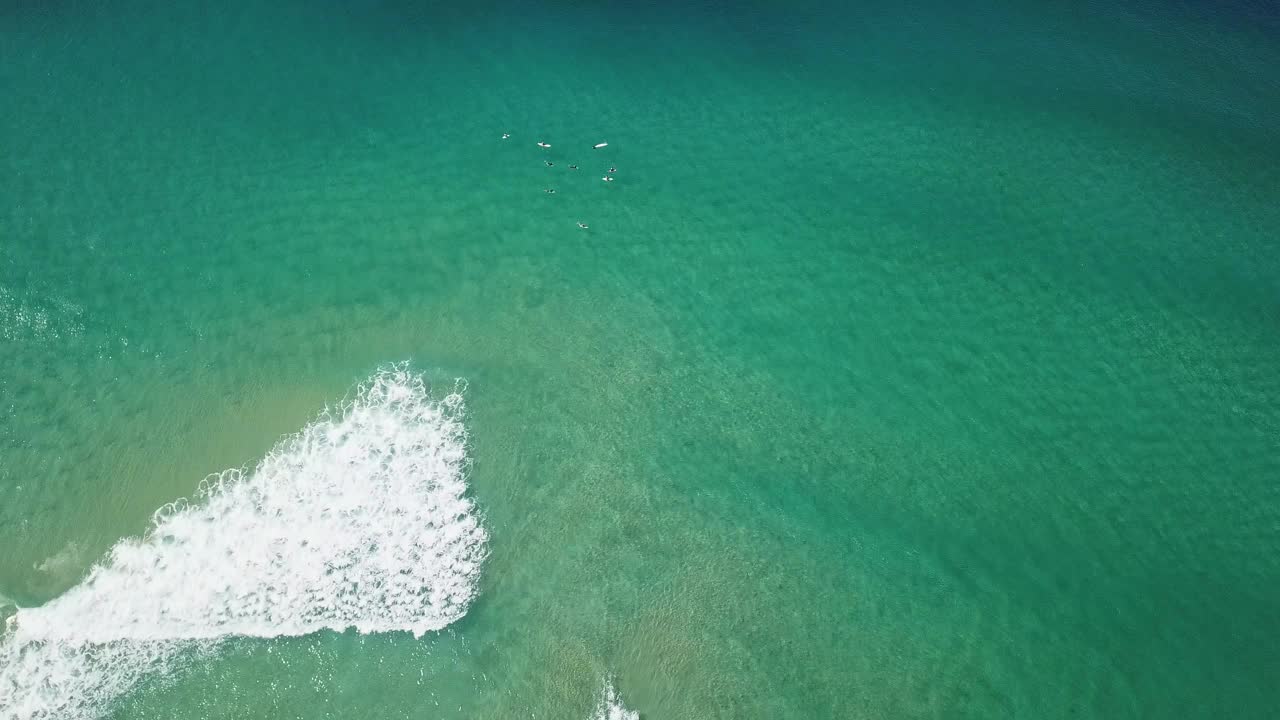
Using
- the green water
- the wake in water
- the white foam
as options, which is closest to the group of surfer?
the green water

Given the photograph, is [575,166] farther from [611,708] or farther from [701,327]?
[611,708]

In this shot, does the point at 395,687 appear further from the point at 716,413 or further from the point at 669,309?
the point at 669,309

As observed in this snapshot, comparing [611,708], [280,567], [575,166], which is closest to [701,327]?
[575,166]

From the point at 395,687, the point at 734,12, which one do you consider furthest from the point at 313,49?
the point at 395,687

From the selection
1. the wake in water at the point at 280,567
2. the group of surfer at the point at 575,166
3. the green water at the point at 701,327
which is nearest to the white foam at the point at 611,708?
the green water at the point at 701,327

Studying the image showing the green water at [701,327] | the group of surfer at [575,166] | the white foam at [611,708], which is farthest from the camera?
the group of surfer at [575,166]

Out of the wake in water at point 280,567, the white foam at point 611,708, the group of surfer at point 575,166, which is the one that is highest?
the group of surfer at point 575,166

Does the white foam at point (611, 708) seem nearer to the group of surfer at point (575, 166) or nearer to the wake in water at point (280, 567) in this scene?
the wake in water at point (280, 567)
